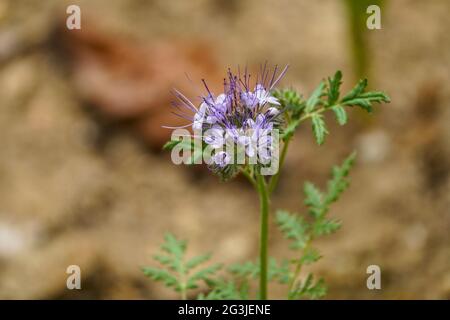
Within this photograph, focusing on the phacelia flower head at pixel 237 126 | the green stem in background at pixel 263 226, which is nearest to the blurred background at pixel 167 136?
the green stem in background at pixel 263 226

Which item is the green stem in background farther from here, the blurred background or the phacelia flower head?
the blurred background

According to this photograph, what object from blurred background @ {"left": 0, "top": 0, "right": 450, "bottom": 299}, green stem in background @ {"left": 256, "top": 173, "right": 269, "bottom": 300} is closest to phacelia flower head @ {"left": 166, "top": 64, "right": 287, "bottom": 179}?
green stem in background @ {"left": 256, "top": 173, "right": 269, "bottom": 300}

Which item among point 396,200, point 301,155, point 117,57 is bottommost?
point 396,200

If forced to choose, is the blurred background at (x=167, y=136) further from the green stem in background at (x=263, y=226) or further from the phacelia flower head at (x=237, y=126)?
the phacelia flower head at (x=237, y=126)
